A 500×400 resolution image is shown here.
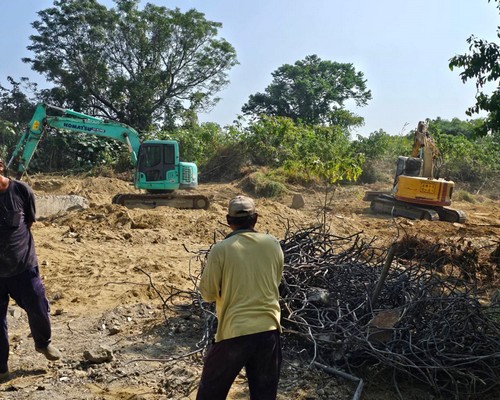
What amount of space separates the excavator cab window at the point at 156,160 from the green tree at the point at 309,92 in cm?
2545

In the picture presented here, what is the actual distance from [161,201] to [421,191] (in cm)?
707

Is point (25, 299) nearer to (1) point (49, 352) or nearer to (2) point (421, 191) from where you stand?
(1) point (49, 352)

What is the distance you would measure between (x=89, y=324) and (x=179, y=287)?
5.59 feet

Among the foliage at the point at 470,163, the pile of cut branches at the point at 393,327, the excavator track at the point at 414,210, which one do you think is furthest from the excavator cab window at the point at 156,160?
the foliage at the point at 470,163

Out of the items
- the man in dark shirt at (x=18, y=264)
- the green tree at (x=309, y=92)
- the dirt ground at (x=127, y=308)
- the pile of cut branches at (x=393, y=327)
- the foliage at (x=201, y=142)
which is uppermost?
the green tree at (x=309, y=92)

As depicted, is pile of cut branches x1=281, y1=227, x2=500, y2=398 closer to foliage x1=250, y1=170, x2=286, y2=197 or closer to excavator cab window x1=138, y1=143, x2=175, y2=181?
excavator cab window x1=138, y1=143, x2=175, y2=181

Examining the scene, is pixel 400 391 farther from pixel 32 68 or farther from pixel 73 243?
pixel 32 68

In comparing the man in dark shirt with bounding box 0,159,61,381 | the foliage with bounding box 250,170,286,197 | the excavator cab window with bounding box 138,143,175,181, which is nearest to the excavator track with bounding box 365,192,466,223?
the foliage with bounding box 250,170,286,197

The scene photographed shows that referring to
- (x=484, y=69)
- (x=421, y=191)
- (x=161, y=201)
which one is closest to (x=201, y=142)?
(x=161, y=201)

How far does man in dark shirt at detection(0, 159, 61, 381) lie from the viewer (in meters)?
4.23

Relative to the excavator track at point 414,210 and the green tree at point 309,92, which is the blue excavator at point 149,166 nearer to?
the excavator track at point 414,210

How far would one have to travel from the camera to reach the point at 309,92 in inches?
1586

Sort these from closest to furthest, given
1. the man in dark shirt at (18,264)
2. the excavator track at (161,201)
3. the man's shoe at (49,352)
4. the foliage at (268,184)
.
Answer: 1. the man in dark shirt at (18,264)
2. the man's shoe at (49,352)
3. the excavator track at (161,201)
4. the foliage at (268,184)

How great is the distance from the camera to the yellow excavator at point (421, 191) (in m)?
14.5
